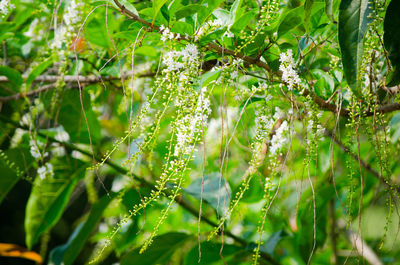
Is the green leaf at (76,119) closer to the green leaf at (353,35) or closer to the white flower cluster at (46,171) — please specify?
the white flower cluster at (46,171)

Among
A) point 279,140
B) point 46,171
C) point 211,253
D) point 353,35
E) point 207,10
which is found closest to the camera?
point 353,35

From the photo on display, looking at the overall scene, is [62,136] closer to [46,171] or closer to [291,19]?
[46,171]

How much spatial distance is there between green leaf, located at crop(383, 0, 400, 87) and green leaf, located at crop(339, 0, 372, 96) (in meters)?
0.03

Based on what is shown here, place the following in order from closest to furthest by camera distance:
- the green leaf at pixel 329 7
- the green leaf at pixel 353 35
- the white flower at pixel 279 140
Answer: the green leaf at pixel 353 35 < the green leaf at pixel 329 7 < the white flower at pixel 279 140

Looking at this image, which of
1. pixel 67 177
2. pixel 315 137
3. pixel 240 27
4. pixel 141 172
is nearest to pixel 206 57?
pixel 240 27

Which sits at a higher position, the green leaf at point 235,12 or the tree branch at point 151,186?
the green leaf at point 235,12

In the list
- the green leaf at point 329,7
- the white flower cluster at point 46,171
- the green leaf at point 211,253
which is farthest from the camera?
the white flower cluster at point 46,171

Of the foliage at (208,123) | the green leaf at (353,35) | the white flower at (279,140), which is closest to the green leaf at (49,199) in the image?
the foliage at (208,123)

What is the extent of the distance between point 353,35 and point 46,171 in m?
1.10

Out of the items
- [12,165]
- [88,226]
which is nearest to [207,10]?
[88,226]

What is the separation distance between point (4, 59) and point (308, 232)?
1190 millimetres

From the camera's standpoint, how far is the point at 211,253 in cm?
113

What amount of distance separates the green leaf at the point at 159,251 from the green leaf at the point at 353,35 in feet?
2.73

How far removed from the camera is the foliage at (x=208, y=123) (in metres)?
0.65
